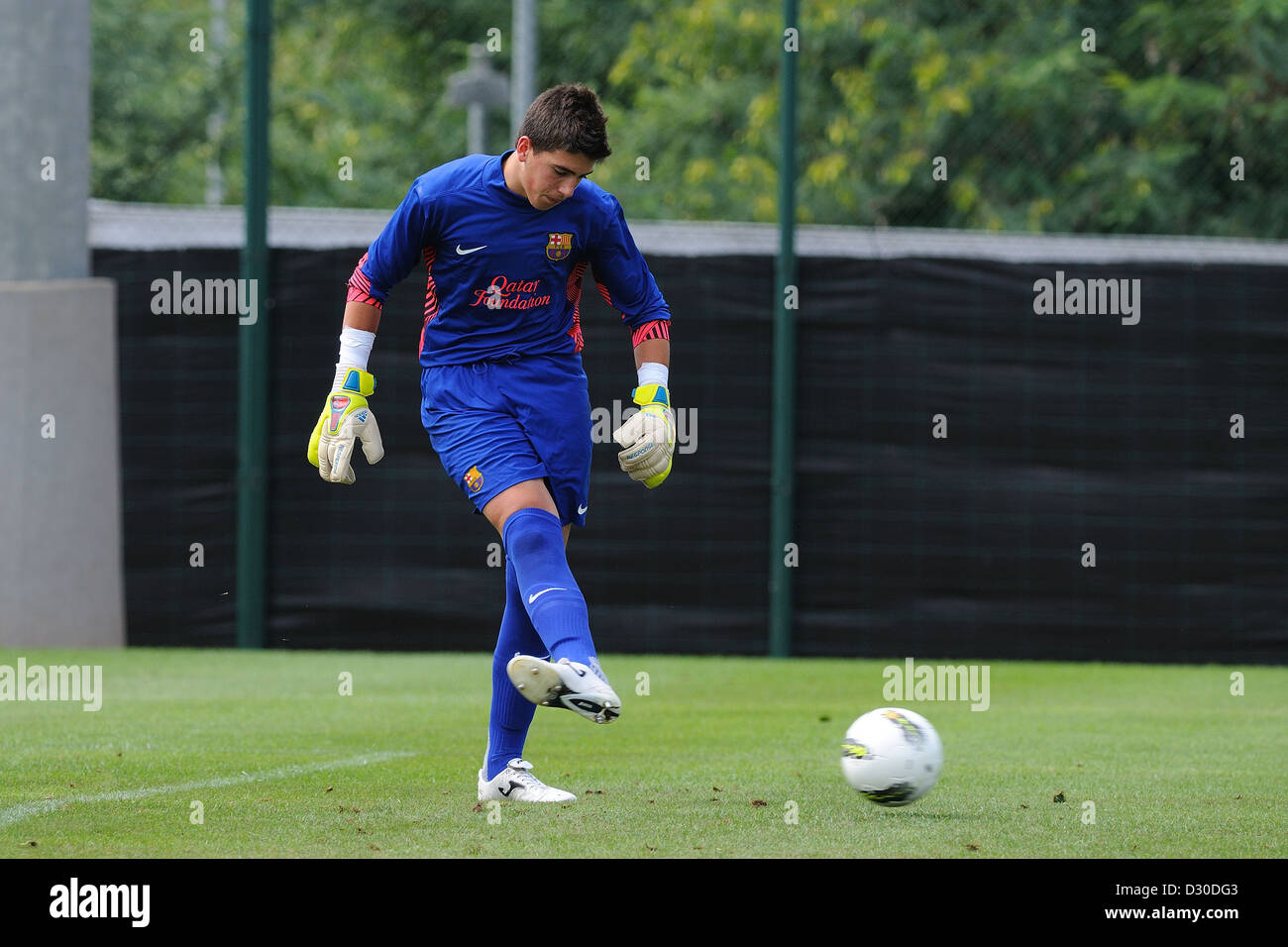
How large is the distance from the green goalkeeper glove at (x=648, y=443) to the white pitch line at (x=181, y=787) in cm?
165

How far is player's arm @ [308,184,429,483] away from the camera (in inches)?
207

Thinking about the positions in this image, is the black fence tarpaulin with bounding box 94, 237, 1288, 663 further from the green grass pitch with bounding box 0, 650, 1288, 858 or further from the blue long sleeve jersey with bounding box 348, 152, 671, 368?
the blue long sleeve jersey with bounding box 348, 152, 671, 368

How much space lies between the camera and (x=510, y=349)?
5.32 metres

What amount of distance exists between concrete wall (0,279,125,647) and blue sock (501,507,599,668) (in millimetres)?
6114

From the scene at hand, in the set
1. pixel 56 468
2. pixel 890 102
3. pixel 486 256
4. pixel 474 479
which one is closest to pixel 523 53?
pixel 890 102

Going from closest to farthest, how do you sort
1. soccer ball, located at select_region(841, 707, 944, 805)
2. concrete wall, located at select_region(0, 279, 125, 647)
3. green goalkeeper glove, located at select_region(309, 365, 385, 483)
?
soccer ball, located at select_region(841, 707, 944, 805) → green goalkeeper glove, located at select_region(309, 365, 385, 483) → concrete wall, located at select_region(0, 279, 125, 647)

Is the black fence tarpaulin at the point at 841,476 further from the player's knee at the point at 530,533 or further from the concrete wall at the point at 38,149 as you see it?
the player's knee at the point at 530,533

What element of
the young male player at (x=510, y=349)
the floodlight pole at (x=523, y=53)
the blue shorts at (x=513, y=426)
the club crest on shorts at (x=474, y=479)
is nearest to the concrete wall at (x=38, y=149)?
the floodlight pole at (x=523, y=53)

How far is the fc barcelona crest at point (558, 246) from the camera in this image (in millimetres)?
5316

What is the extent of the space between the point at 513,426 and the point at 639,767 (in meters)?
1.60

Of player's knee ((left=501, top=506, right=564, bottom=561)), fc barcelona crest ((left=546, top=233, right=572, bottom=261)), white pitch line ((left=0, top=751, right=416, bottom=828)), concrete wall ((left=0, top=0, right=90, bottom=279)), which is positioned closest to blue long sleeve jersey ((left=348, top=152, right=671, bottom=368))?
fc barcelona crest ((left=546, top=233, right=572, bottom=261))

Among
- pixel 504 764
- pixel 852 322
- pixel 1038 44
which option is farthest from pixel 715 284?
pixel 504 764

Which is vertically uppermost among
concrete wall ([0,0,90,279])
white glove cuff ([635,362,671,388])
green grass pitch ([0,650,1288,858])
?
concrete wall ([0,0,90,279])

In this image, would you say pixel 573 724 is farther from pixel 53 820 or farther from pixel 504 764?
pixel 53 820
